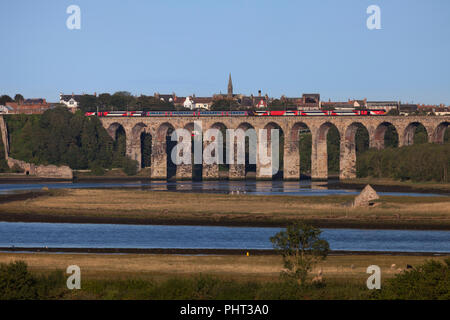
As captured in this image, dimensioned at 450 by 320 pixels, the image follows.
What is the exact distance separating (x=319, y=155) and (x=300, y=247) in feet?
356

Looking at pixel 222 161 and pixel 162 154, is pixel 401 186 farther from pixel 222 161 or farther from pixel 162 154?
pixel 162 154

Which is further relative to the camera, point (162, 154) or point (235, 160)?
point (162, 154)

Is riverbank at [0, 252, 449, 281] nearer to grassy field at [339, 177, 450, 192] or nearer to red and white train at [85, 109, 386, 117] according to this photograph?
grassy field at [339, 177, 450, 192]

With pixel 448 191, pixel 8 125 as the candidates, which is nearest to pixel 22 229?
pixel 448 191

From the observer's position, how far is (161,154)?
15738 cm

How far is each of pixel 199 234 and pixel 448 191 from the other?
166 ft

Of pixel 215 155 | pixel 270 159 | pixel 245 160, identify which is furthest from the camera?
pixel 245 160

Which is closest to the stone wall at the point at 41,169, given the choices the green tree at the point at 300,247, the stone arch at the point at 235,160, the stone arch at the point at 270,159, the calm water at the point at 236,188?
the calm water at the point at 236,188

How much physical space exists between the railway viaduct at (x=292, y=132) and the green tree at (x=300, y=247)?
105195 mm

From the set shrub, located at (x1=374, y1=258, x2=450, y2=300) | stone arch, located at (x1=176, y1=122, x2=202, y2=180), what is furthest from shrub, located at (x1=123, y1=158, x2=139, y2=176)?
shrub, located at (x1=374, y1=258, x2=450, y2=300)

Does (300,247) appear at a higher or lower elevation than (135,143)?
lower

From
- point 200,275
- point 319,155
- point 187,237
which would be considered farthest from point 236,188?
point 200,275

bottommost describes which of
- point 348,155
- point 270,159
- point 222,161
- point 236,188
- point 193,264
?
point 236,188
